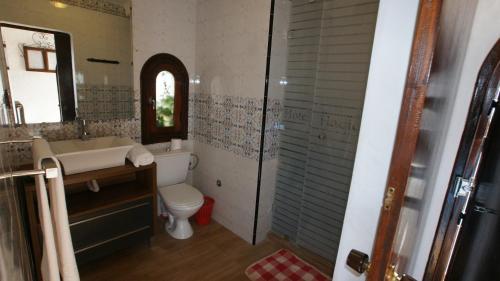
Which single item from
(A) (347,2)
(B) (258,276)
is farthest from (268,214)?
(A) (347,2)

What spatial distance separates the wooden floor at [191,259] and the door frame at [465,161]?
49.9 inches

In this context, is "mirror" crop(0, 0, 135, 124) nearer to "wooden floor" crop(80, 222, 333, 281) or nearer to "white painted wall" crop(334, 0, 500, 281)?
"wooden floor" crop(80, 222, 333, 281)

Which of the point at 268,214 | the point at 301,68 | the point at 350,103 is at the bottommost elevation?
the point at 268,214

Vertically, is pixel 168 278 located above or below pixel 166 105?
below

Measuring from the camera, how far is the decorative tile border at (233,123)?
7.14 ft

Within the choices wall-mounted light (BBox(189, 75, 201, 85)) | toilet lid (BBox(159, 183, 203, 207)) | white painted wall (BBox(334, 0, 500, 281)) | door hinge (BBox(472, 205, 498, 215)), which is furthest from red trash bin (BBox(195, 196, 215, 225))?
door hinge (BBox(472, 205, 498, 215))

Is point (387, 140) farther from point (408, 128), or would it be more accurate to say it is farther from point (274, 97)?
point (274, 97)

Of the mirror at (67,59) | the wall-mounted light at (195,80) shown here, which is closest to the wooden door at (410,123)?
the mirror at (67,59)

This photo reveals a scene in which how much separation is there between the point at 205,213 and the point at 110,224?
0.94m

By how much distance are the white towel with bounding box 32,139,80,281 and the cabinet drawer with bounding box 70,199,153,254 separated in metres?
0.98

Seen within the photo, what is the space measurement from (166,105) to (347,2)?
6.19 feet

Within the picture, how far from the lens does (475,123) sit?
2.72ft

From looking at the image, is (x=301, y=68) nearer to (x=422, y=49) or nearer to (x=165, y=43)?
(x=165, y=43)

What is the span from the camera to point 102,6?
205 centimetres
